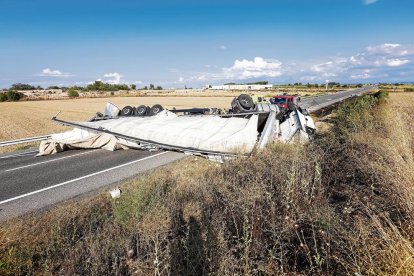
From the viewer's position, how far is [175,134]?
Result: 10.4 m

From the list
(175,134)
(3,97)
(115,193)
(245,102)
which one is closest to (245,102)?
(245,102)

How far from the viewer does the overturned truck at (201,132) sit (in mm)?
9242

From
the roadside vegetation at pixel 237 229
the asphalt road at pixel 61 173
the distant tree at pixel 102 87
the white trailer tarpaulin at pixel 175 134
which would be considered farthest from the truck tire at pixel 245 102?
the distant tree at pixel 102 87

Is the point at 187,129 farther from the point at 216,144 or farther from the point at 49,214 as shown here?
the point at 49,214

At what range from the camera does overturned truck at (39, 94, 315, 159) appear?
9.24 meters

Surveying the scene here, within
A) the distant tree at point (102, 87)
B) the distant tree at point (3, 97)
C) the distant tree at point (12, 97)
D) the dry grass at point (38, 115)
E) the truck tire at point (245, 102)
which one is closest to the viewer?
the truck tire at point (245, 102)

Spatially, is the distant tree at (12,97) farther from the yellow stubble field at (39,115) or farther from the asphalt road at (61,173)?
the asphalt road at (61,173)

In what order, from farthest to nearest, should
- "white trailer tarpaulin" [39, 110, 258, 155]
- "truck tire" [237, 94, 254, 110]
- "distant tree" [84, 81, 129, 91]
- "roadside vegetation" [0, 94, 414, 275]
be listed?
"distant tree" [84, 81, 129, 91] → "truck tire" [237, 94, 254, 110] → "white trailer tarpaulin" [39, 110, 258, 155] → "roadside vegetation" [0, 94, 414, 275]

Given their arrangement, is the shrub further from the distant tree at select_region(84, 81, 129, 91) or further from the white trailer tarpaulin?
the white trailer tarpaulin

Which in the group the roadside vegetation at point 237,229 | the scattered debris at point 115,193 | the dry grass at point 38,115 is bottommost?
the dry grass at point 38,115

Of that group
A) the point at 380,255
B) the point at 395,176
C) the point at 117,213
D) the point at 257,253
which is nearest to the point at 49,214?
the point at 117,213

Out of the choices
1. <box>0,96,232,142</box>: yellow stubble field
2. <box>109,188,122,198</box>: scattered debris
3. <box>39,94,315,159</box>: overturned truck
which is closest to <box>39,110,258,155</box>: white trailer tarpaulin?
<box>39,94,315,159</box>: overturned truck

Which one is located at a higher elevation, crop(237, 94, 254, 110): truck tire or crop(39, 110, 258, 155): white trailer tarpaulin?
crop(237, 94, 254, 110): truck tire

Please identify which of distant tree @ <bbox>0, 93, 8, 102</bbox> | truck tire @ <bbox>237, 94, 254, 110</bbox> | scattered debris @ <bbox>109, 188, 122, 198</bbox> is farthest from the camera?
distant tree @ <bbox>0, 93, 8, 102</bbox>
